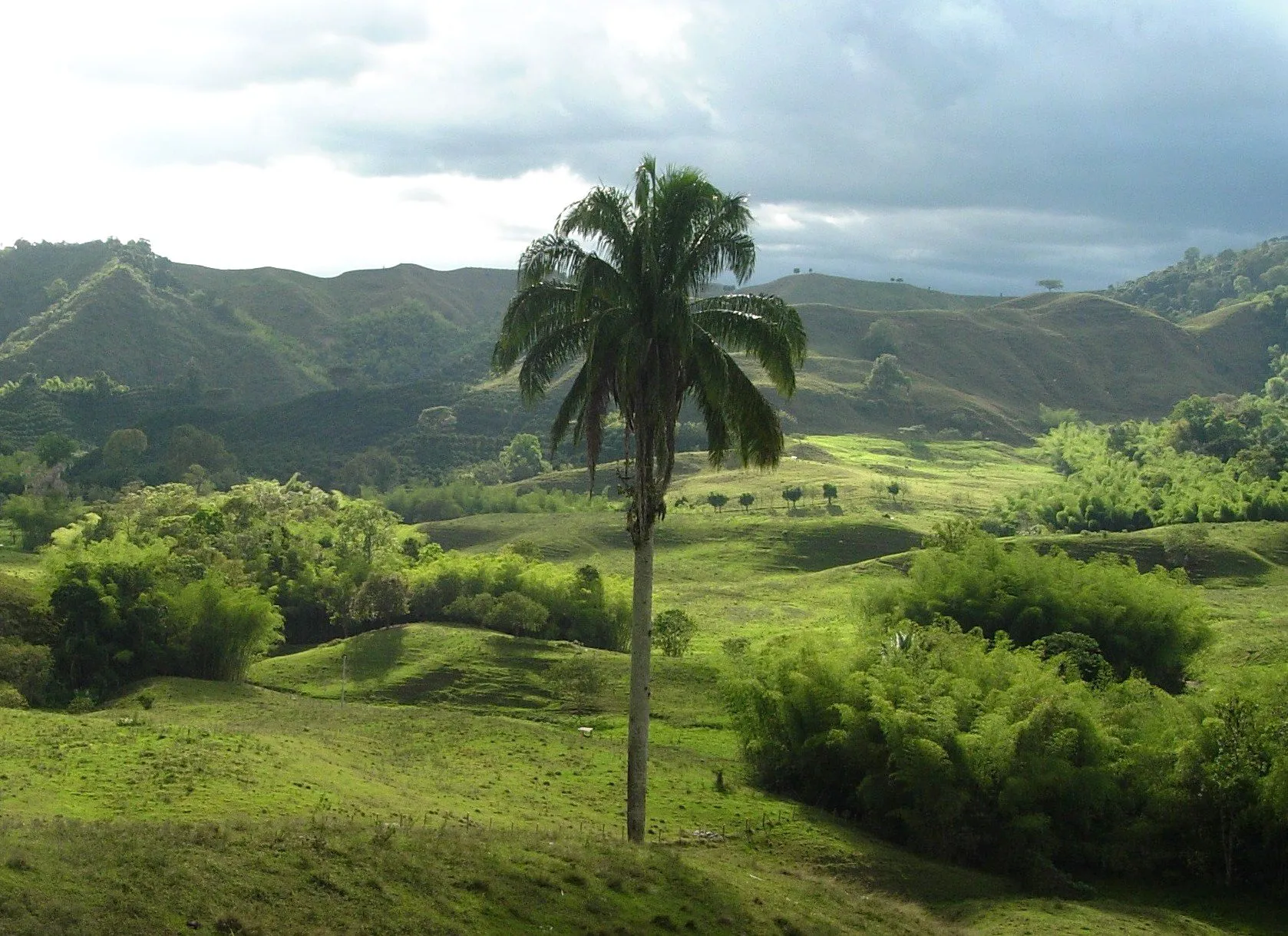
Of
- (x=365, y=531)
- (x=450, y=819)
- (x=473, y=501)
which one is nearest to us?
(x=450, y=819)

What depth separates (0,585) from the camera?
2180 inches

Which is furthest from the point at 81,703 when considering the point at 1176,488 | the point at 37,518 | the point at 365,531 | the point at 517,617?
the point at 1176,488

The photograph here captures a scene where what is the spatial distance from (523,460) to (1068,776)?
15218 centimetres

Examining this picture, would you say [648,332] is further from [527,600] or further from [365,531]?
[365,531]

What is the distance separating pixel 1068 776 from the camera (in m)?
30.6

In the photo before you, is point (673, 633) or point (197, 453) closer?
point (673, 633)

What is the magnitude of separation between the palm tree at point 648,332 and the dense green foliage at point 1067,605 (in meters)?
27.5

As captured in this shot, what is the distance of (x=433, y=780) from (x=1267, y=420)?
586 feet

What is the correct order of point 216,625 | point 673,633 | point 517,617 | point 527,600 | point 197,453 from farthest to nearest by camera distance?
point 197,453
point 527,600
point 517,617
point 673,633
point 216,625

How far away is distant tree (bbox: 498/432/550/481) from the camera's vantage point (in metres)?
177

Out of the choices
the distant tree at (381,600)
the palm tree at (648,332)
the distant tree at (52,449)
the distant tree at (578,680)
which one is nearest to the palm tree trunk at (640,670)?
the palm tree at (648,332)

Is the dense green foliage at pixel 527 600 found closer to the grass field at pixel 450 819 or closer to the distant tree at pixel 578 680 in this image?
the grass field at pixel 450 819

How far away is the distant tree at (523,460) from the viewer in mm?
176625

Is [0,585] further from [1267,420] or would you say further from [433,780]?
[1267,420]
